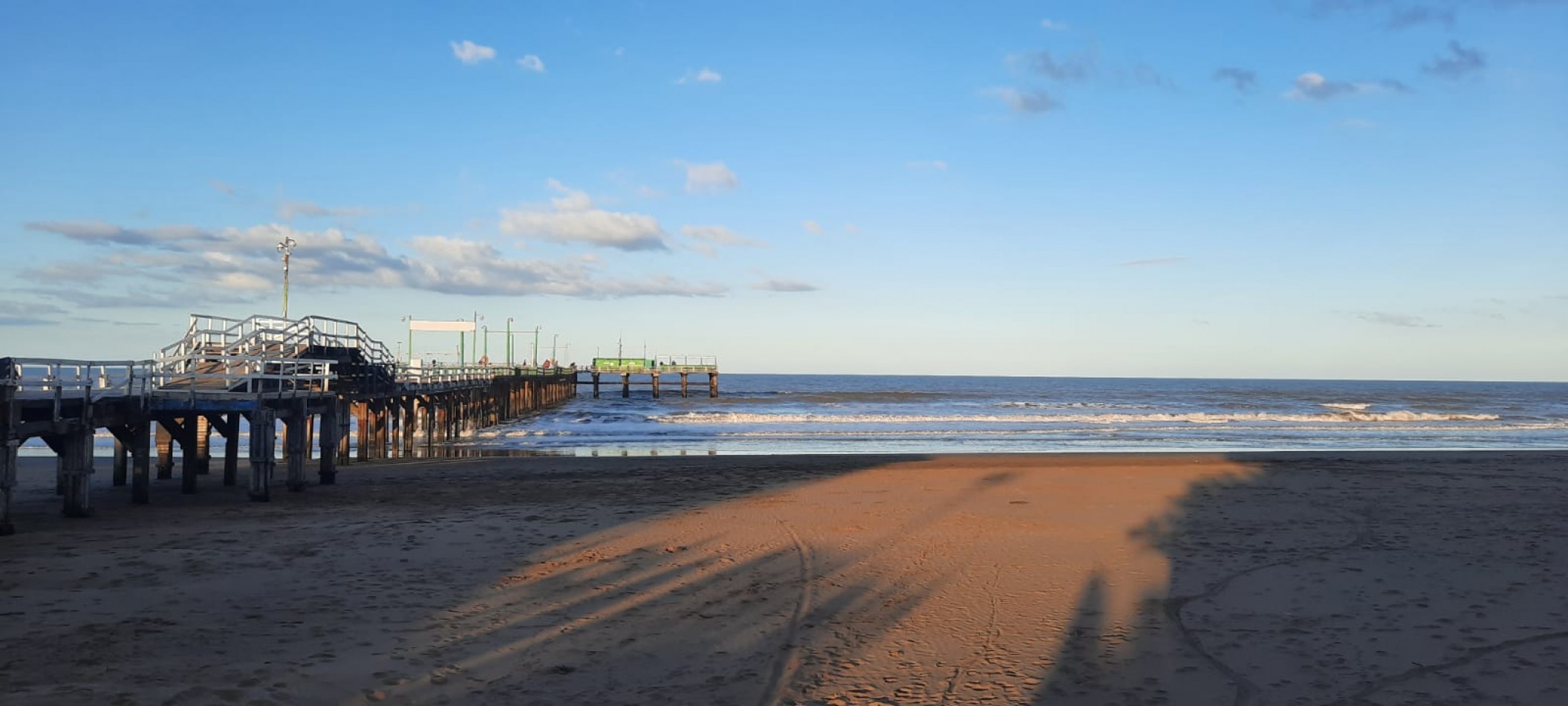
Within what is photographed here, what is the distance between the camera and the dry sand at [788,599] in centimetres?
707

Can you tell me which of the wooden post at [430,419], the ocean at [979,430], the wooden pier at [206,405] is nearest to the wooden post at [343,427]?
the wooden pier at [206,405]

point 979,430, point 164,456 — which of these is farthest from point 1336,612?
point 979,430

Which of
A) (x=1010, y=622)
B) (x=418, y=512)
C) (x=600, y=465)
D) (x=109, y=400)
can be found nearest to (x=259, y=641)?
(x=1010, y=622)

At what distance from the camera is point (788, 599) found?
381 inches

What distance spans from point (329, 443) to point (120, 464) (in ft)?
10.9

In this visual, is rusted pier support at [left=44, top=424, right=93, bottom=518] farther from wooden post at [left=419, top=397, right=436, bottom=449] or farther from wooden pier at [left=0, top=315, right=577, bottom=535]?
wooden post at [left=419, top=397, right=436, bottom=449]

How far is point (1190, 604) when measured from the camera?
9.45 m

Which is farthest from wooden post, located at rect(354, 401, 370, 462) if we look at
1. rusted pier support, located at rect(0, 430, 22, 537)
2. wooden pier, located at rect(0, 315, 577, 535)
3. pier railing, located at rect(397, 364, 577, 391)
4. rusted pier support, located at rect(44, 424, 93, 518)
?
rusted pier support, located at rect(0, 430, 22, 537)

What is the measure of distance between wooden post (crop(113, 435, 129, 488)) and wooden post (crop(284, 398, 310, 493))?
9.75 ft

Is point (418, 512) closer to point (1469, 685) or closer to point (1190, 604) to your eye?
point (1190, 604)

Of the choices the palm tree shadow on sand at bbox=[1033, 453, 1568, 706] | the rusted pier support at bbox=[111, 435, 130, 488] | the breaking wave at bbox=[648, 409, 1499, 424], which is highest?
the rusted pier support at bbox=[111, 435, 130, 488]

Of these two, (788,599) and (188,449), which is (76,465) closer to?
(188,449)

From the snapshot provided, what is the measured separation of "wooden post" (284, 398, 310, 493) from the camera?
17.4 meters

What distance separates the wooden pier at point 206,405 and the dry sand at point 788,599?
2.59 ft
